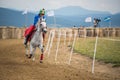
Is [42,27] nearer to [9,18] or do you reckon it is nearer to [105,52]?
[105,52]

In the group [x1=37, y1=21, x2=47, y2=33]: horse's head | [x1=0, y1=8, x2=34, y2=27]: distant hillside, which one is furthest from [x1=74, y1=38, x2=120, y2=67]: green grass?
[x1=0, y1=8, x2=34, y2=27]: distant hillside

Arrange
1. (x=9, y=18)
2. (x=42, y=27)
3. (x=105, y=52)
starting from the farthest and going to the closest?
1. (x=9, y=18)
2. (x=105, y=52)
3. (x=42, y=27)

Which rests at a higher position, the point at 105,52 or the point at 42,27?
the point at 42,27

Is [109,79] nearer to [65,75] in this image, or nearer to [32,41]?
[65,75]

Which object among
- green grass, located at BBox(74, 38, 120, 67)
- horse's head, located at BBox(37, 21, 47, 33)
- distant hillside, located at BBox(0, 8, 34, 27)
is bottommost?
green grass, located at BBox(74, 38, 120, 67)

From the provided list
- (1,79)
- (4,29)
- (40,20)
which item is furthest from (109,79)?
(4,29)

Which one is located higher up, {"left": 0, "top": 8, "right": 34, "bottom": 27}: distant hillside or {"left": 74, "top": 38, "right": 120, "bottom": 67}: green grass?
{"left": 0, "top": 8, "right": 34, "bottom": 27}: distant hillside

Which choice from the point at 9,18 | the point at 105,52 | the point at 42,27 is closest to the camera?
the point at 42,27

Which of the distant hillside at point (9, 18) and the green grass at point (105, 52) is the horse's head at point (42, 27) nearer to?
the green grass at point (105, 52)

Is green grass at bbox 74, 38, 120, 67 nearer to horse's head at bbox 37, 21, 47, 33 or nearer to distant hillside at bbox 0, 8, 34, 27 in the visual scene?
horse's head at bbox 37, 21, 47, 33

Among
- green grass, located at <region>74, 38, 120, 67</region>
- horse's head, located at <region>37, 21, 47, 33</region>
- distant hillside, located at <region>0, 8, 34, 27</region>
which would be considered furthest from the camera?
distant hillside, located at <region>0, 8, 34, 27</region>

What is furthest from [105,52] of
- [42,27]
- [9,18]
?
[9,18]

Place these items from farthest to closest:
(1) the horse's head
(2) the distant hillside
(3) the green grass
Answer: (2) the distant hillside < (3) the green grass < (1) the horse's head

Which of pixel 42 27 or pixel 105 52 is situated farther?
pixel 105 52
